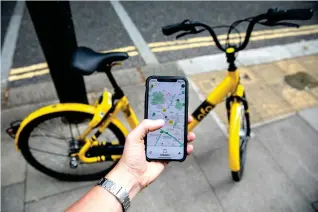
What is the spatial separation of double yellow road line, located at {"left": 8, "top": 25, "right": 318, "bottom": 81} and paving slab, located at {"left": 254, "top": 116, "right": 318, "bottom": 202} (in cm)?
A: 187

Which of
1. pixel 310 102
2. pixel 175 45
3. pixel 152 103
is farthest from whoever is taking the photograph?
pixel 175 45

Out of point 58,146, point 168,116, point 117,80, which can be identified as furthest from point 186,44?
point 168,116

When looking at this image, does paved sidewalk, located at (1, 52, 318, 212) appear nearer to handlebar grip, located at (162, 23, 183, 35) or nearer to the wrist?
the wrist

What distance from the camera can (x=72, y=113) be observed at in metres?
2.66

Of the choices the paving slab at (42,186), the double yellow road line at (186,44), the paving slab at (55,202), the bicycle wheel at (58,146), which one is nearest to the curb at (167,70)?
the double yellow road line at (186,44)

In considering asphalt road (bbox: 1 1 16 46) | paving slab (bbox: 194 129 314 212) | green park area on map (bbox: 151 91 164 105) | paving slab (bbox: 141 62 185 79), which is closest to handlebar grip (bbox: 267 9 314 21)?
green park area on map (bbox: 151 91 164 105)

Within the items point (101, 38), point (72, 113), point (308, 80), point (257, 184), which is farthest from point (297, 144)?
point (101, 38)

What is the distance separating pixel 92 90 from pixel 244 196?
8.13 feet

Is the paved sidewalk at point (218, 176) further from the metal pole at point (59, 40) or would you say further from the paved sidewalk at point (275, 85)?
the metal pole at point (59, 40)

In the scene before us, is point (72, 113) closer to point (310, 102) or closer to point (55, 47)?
point (55, 47)

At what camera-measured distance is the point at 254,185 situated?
3191 millimetres

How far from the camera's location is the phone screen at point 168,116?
199 centimetres

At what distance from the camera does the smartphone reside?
1985 mm

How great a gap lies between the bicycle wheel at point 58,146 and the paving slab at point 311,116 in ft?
8.06
